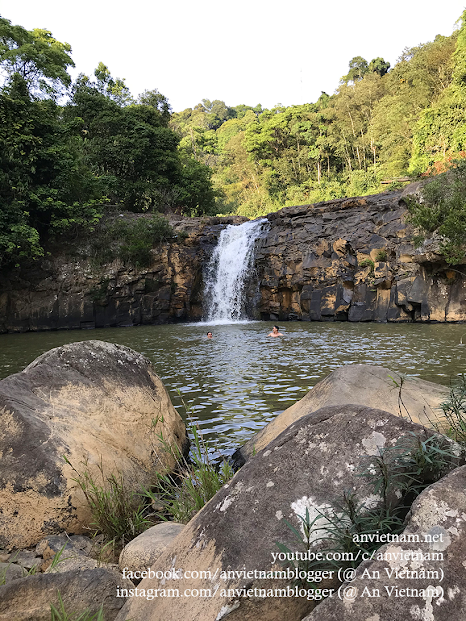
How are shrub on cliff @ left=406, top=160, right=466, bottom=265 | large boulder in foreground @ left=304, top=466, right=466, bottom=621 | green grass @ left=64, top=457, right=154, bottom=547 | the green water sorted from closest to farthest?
large boulder in foreground @ left=304, top=466, right=466, bottom=621 < green grass @ left=64, top=457, right=154, bottom=547 < the green water < shrub on cliff @ left=406, top=160, right=466, bottom=265

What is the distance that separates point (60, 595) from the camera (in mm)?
2217

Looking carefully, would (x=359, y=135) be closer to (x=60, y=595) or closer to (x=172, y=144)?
(x=172, y=144)

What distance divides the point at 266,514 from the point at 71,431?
3122 millimetres

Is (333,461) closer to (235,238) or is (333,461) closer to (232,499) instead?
(232,499)

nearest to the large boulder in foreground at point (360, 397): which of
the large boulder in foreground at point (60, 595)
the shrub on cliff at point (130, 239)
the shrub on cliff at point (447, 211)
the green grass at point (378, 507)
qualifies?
the large boulder in foreground at point (60, 595)

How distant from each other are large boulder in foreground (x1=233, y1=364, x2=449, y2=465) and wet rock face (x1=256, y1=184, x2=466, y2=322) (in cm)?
1647

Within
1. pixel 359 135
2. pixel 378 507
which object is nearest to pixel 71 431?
pixel 378 507

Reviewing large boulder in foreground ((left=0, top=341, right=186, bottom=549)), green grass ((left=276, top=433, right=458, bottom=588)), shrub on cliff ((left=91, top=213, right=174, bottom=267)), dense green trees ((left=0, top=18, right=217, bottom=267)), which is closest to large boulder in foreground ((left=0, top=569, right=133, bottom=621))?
green grass ((left=276, top=433, right=458, bottom=588))

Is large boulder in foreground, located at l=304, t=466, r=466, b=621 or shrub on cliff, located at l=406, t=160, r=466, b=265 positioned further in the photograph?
shrub on cliff, located at l=406, t=160, r=466, b=265

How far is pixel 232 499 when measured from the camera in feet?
7.00

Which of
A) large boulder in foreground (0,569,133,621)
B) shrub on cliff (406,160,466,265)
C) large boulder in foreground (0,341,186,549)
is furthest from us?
shrub on cliff (406,160,466,265)

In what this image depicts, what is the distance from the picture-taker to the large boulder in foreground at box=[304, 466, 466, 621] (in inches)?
54.2

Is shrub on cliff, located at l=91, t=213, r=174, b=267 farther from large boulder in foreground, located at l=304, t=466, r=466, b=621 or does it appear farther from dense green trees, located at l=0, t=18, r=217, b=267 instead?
large boulder in foreground, located at l=304, t=466, r=466, b=621

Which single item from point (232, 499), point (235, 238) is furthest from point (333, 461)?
point (235, 238)
